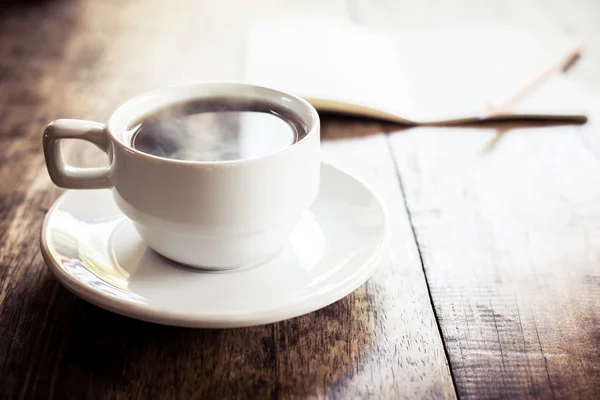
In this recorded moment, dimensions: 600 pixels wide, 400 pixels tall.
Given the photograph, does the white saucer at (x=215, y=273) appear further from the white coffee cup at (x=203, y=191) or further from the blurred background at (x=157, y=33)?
the blurred background at (x=157, y=33)

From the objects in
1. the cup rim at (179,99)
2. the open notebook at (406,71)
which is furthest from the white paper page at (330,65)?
the cup rim at (179,99)

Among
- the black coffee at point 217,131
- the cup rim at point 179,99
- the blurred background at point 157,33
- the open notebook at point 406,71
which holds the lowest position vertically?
the blurred background at point 157,33

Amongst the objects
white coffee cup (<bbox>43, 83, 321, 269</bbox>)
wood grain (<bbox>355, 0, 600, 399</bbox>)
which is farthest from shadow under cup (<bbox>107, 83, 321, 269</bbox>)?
wood grain (<bbox>355, 0, 600, 399</bbox>)

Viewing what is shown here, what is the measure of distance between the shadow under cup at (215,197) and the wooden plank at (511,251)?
14 centimetres

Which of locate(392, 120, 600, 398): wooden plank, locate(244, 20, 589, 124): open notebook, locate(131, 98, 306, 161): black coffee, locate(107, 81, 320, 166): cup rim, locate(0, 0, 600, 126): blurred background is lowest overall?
locate(0, 0, 600, 126): blurred background

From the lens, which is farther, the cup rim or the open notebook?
the open notebook

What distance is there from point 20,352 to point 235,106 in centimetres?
27

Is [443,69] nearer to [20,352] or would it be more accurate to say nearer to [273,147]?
[273,147]

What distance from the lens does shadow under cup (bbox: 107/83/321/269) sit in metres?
0.44

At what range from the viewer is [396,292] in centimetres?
50

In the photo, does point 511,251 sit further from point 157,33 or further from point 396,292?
point 157,33

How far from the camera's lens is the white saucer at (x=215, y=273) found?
417 millimetres

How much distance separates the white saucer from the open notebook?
26 cm

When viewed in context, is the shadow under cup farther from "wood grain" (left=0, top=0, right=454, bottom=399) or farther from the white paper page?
the white paper page
